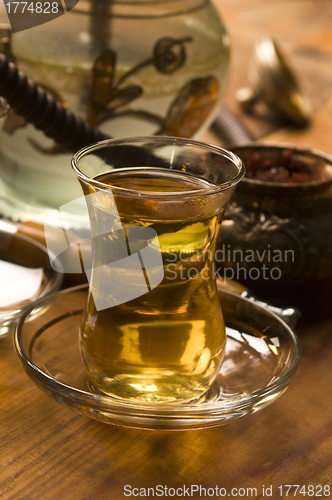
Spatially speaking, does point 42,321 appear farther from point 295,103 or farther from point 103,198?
point 295,103

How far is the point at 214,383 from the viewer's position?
1.31ft

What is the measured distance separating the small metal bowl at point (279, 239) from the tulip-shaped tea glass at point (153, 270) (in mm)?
128

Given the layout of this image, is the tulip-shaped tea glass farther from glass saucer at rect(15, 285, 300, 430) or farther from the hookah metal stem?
the hookah metal stem

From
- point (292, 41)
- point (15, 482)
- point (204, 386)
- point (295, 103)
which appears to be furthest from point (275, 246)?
point (292, 41)

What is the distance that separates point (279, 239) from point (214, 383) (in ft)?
0.50

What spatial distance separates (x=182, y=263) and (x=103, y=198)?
6 centimetres

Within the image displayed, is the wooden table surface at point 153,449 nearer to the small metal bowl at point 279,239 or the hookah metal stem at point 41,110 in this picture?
the small metal bowl at point 279,239

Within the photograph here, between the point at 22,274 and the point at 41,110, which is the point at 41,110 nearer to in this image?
the point at 41,110

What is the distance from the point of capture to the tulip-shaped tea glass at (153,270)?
0.34m

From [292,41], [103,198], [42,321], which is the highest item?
[103,198]

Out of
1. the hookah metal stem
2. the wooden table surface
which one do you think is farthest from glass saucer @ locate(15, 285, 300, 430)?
the hookah metal stem

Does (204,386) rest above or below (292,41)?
above

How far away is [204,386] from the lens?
0.38m

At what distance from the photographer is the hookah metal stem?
482mm
